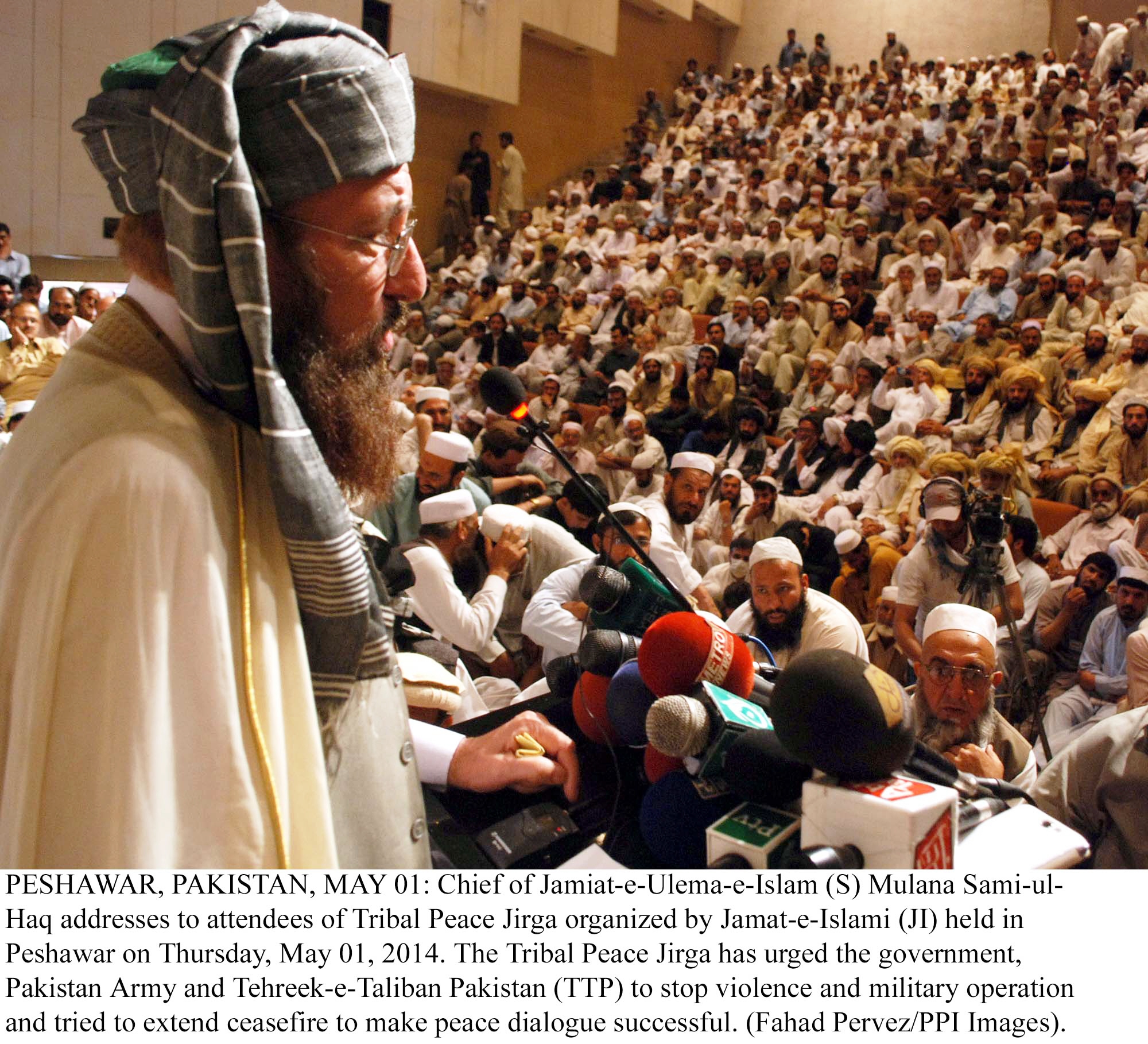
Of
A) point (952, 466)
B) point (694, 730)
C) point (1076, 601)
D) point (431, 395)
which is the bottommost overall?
point (1076, 601)

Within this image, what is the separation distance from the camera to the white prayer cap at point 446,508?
3764 millimetres

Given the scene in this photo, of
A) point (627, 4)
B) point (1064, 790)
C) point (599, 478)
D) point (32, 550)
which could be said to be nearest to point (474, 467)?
point (599, 478)

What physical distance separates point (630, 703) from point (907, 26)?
20701 millimetres

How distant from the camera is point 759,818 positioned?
3.84ft

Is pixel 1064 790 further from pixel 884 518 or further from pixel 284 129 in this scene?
pixel 884 518

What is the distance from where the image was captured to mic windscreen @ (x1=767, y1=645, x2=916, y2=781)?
1047 mm

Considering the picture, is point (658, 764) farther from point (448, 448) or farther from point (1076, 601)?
point (1076, 601)

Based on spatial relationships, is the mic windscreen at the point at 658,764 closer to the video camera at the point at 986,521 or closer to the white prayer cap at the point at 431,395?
the video camera at the point at 986,521

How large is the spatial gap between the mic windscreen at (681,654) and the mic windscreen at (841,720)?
25 centimetres

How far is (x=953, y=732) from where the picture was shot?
9.03ft

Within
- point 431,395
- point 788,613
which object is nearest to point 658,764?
point 788,613

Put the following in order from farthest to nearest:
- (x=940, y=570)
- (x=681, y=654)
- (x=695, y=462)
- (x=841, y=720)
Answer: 1. (x=695, y=462)
2. (x=940, y=570)
3. (x=681, y=654)
4. (x=841, y=720)

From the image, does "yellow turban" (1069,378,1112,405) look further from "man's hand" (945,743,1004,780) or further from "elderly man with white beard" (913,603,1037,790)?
"man's hand" (945,743,1004,780)

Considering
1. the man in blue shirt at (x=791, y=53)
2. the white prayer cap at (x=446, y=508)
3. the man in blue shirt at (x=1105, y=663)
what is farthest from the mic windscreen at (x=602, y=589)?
the man in blue shirt at (x=791, y=53)
